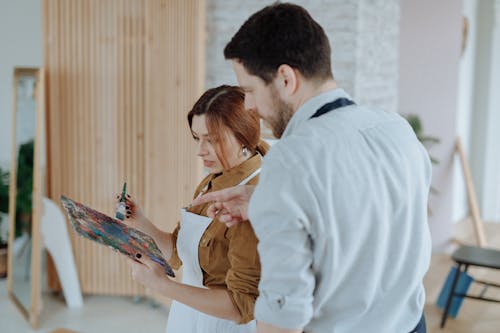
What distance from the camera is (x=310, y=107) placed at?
1.65 m

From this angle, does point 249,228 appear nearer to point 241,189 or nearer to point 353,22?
point 241,189

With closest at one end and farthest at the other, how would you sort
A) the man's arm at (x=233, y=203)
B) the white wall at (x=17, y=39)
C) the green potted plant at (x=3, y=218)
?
the man's arm at (x=233, y=203) → the green potted plant at (x=3, y=218) → the white wall at (x=17, y=39)

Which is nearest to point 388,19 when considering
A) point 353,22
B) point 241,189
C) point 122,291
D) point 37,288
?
point 353,22

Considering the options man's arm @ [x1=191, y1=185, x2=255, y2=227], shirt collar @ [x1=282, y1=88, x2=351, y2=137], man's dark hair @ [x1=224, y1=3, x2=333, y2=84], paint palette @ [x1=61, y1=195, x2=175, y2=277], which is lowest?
paint palette @ [x1=61, y1=195, x2=175, y2=277]

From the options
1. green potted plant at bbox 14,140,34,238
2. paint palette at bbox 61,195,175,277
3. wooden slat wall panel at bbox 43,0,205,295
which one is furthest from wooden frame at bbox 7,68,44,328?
paint palette at bbox 61,195,175,277

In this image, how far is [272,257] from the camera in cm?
152

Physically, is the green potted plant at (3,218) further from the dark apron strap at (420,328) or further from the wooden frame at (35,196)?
the dark apron strap at (420,328)

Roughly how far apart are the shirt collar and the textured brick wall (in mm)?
3266

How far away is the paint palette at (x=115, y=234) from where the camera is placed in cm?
206

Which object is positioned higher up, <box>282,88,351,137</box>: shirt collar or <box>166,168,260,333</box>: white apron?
<box>282,88,351,137</box>: shirt collar

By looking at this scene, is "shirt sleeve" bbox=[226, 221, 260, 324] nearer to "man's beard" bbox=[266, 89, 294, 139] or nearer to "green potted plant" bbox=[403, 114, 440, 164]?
"man's beard" bbox=[266, 89, 294, 139]

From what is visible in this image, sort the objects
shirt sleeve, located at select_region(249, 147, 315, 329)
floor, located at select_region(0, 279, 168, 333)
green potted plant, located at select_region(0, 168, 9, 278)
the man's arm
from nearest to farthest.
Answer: shirt sleeve, located at select_region(249, 147, 315, 329)
the man's arm
floor, located at select_region(0, 279, 168, 333)
green potted plant, located at select_region(0, 168, 9, 278)

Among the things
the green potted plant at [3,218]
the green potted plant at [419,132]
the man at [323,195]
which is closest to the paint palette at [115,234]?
the man at [323,195]

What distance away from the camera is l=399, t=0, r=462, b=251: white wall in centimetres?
751
